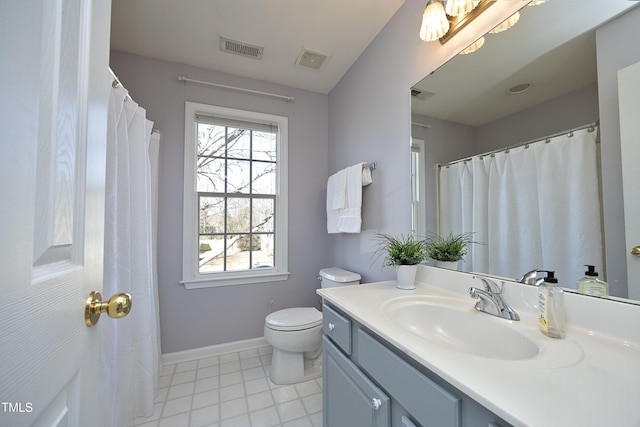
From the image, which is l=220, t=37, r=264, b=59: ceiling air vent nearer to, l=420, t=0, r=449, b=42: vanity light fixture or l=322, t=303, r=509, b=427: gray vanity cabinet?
l=420, t=0, r=449, b=42: vanity light fixture

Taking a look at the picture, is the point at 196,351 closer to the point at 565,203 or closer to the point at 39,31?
the point at 39,31

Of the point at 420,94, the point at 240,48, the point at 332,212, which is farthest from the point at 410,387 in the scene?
the point at 240,48

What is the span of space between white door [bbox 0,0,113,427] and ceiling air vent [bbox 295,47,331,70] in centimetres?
164

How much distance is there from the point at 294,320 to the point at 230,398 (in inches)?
24.1

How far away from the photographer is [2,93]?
1.02ft

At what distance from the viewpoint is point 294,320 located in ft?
5.75

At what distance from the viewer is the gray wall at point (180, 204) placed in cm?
201

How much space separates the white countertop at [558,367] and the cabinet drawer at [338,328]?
0.39ft

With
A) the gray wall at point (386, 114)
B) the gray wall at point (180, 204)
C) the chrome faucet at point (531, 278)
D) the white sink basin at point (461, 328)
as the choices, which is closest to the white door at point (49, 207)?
the white sink basin at point (461, 328)

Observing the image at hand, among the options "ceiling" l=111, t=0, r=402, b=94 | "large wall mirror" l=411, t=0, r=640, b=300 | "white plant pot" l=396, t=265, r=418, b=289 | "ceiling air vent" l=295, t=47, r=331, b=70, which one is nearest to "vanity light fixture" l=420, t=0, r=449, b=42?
"large wall mirror" l=411, t=0, r=640, b=300

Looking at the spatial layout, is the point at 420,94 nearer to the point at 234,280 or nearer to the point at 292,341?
the point at 292,341

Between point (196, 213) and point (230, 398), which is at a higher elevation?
point (196, 213)

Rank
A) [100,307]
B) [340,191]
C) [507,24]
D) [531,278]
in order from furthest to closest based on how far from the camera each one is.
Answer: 1. [340,191]
2. [507,24]
3. [531,278]
4. [100,307]

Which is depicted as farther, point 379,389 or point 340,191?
point 340,191
